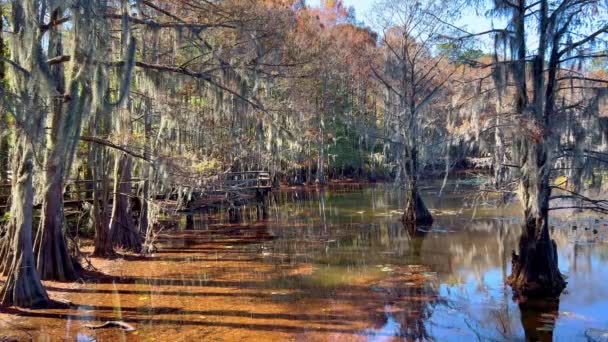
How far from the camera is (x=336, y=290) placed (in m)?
9.01

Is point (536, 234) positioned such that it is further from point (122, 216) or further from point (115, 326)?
point (122, 216)

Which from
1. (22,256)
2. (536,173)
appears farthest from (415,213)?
(22,256)

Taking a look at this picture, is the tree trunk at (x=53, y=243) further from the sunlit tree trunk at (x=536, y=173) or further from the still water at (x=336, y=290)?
the sunlit tree trunk at (x=536, y=173)

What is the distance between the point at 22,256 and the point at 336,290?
484 centimetres

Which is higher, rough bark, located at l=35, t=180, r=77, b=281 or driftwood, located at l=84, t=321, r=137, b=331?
rough bark, located at l=35, t=180, r=77, b=281

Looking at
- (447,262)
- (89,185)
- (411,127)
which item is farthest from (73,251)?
(411,127)

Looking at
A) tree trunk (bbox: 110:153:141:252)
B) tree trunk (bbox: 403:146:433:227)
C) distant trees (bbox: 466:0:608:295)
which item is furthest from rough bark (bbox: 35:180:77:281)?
tree trunk (bbox: 403:146:433:227)

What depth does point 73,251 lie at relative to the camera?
32.9 feet

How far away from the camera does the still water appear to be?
6.88m

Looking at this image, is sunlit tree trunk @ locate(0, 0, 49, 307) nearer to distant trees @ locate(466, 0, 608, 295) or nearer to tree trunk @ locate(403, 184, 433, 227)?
distant trees @ locate(466, 0, 608, 295)

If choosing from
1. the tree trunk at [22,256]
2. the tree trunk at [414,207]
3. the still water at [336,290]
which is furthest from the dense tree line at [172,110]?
the tree trunk at [414,207]

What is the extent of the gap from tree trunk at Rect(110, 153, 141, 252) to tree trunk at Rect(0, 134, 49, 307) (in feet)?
14.4

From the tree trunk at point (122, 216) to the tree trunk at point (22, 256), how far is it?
440cm

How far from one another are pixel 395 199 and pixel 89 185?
582 inches
